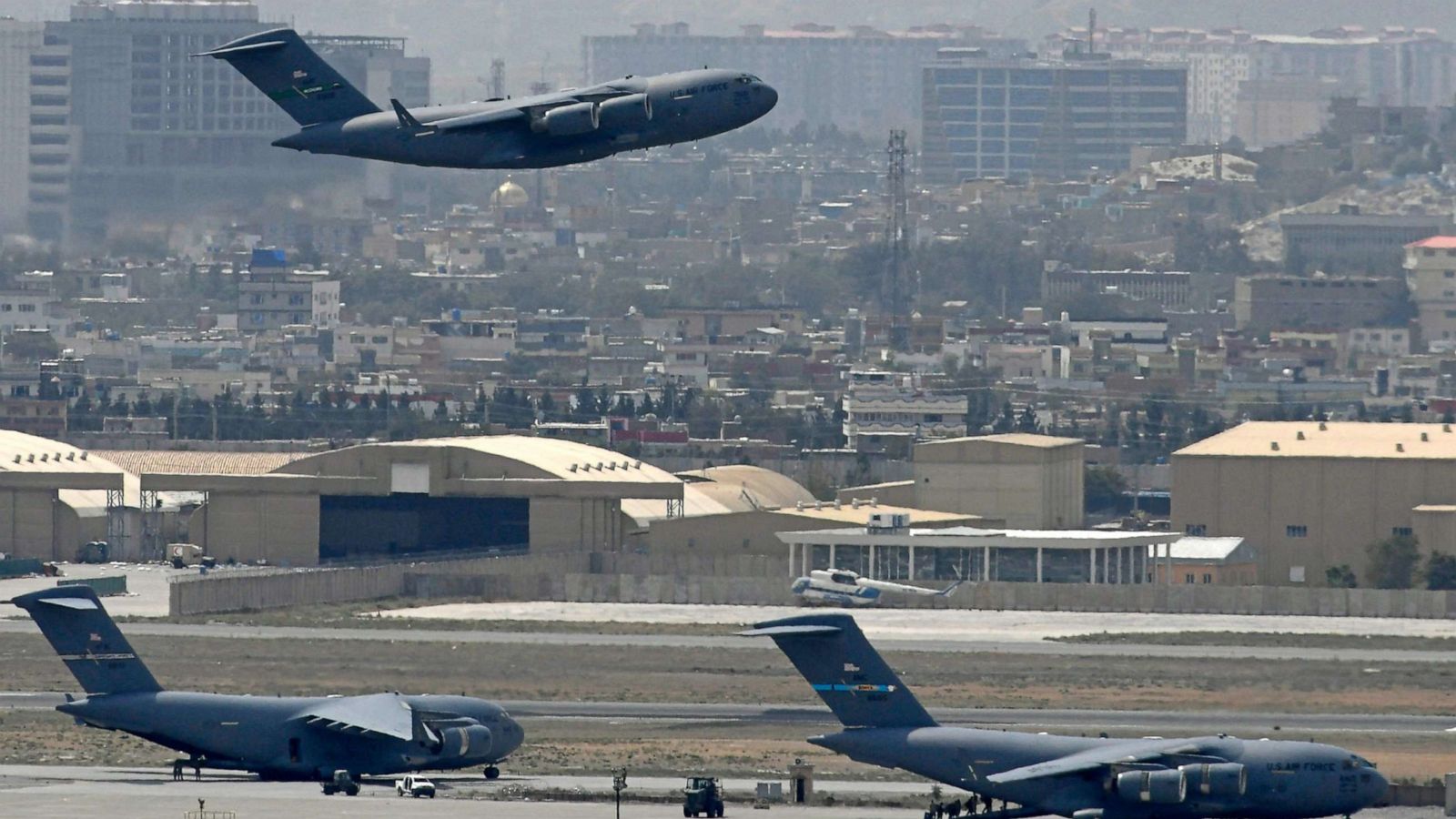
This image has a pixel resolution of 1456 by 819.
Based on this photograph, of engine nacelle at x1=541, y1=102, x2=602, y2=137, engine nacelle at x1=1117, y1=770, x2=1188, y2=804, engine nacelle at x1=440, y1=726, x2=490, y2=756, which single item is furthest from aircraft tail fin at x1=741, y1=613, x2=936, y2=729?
engine nacelle at x1=541, y1=102, x2=602, y2=137

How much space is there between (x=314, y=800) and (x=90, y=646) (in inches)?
299

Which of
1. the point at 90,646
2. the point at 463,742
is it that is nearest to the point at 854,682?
the point at 463,742

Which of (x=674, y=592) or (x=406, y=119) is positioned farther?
(x=674, y=592)

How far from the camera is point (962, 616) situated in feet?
427

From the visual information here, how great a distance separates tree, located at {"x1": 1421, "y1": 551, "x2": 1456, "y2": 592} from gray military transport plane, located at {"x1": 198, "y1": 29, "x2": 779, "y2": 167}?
7899 centimetres

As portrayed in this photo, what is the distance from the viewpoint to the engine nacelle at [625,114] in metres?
75.6

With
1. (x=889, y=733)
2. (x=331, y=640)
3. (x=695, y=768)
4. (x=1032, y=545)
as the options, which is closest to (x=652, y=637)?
(x=331, y=640)

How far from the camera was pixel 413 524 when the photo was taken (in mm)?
162375

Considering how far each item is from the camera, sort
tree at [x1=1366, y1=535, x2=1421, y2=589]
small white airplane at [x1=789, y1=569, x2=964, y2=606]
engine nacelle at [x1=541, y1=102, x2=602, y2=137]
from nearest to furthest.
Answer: engine nacelle at [x1=541, y1=102, x2=602, y2=137], small white airplane at [x1=789, y1=569, x2=964, y2=606], tree at [x1=1366, y1=535, x2=1421, y2=589]

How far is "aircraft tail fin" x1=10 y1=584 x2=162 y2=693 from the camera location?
257 feet

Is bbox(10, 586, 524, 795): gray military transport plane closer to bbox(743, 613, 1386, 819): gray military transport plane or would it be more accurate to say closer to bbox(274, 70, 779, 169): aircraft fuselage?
bbox(743, 613, 1386, 819): gray military transport plane

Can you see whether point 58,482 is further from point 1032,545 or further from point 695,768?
point 695,768

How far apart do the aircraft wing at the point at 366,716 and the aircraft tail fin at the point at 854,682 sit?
946 centimetres

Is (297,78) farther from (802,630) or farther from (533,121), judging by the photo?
(802,630)
